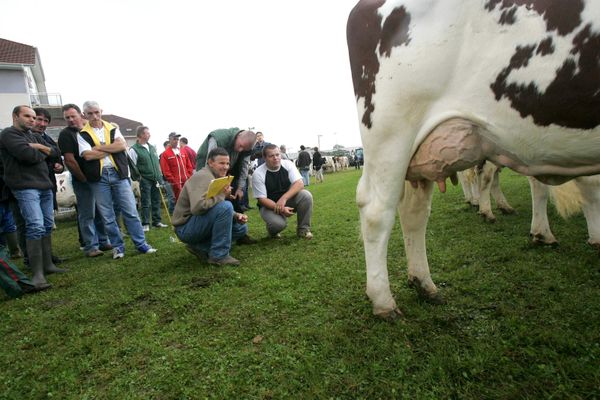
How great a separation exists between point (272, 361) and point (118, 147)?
3.90 meters

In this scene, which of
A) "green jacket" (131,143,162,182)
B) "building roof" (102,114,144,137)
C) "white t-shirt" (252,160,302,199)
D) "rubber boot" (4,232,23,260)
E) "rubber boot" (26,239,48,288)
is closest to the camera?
"rubber boot" (26,239,48,288)

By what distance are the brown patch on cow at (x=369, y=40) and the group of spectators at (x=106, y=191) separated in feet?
6.74

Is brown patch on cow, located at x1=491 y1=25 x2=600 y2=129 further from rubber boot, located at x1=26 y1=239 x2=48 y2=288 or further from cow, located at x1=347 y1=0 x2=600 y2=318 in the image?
rubber boot, located at x1=26 y1=239 x2=48 y2=288

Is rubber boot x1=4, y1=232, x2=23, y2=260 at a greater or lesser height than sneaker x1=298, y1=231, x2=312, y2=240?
greater

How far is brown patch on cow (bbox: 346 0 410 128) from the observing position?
204 cm

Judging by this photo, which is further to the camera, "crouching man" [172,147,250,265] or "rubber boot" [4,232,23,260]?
"rubber boot" [4,232,23,260]

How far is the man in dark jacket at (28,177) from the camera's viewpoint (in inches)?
157

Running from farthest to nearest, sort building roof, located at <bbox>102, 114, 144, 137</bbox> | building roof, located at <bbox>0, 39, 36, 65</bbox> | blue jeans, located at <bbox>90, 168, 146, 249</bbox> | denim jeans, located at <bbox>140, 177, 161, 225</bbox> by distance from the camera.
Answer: building roof, located at <bbox>102, 114, 144, 137</bbox> → building roof, located at <bbox>0, 39, 36, 65</bbox> → denim jeans, located at <bbox>140, 177, 161, 225</bbox> → blue jeans, located at <bbox>90, 168, 146, 249</bbox>

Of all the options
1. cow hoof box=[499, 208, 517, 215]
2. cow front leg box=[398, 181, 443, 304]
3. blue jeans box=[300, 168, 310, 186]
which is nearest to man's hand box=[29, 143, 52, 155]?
cow front leg box=[398, 181, 443, 304]

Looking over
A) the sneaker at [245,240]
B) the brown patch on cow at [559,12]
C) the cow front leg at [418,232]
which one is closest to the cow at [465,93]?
the brown patch on cow at [559,12]

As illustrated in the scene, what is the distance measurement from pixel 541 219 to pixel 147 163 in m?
7.12

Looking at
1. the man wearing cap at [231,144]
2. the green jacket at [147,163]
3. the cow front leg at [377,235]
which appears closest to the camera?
the cow front leg at [377,235]

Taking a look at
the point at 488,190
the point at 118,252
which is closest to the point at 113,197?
the point at 118,252

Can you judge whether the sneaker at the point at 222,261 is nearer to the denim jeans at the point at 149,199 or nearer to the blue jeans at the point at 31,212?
the blue jeans at the point at 31,212
